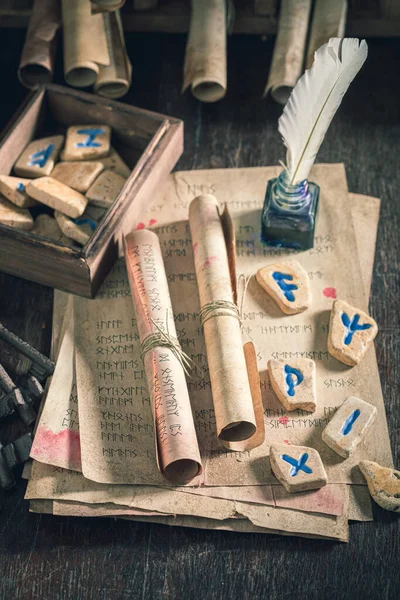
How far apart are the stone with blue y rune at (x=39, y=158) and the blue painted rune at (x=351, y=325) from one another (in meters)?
0.76

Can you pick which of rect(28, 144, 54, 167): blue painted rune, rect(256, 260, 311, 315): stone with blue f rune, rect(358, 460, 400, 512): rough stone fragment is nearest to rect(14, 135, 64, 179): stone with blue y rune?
rect(28, 144, 54, 167): blue painted rune

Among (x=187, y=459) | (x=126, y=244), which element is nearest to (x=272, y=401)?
(x=187, y=459)

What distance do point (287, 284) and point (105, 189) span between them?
0.47 meters

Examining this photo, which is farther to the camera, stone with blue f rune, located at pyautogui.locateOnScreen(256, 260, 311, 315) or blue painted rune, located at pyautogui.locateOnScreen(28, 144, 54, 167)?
blue painted rune, located at pyautogui.locateOnScreen(28, 144, 54, 167)

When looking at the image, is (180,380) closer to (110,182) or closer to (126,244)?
(126,244)

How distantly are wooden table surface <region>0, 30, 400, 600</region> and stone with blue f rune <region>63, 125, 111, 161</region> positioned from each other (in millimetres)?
198

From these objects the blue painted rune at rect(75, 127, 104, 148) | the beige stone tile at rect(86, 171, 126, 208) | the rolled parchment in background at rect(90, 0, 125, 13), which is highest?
the rolled parchment in background at rect(90, 0, 125, 13)

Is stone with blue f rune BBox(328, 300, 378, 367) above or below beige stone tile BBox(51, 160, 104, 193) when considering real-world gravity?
below

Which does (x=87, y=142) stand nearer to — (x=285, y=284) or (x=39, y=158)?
(x=39, y=158)

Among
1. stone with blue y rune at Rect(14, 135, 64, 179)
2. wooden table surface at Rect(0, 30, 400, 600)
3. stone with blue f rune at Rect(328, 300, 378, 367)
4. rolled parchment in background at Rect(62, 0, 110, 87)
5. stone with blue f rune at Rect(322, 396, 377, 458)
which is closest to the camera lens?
wooden table surface at Rect(0, 30, 400, 600)

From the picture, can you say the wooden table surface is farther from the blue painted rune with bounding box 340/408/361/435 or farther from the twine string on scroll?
the twine string on scroll

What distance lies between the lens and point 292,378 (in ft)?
5.49

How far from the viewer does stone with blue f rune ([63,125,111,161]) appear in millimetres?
1978

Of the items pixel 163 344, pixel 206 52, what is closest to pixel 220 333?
pixel 163 344
